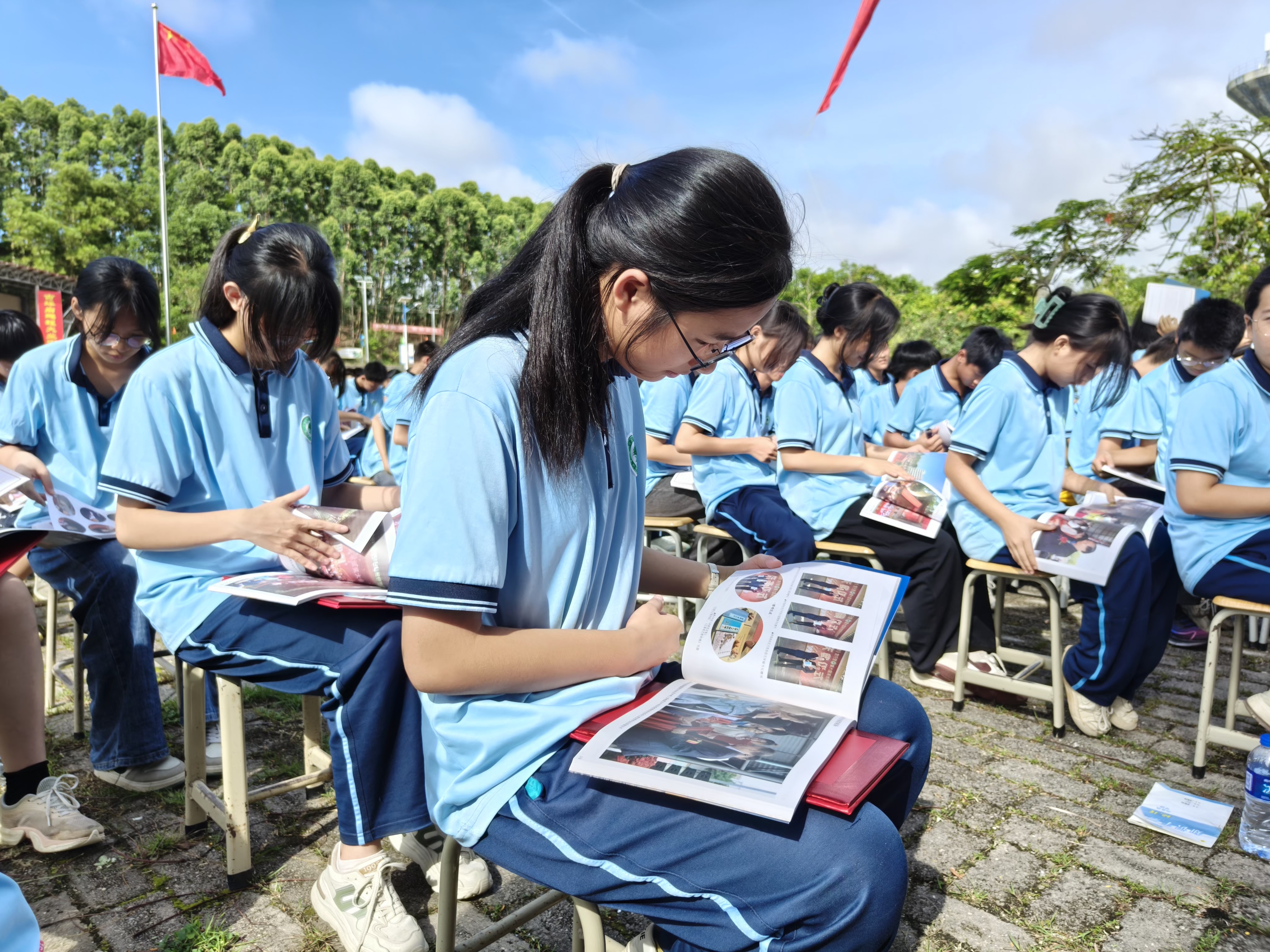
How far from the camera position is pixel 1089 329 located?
11.3ft

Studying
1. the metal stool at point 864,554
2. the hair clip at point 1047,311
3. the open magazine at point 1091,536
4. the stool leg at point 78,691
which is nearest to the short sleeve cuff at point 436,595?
the stool leg at point 78,691

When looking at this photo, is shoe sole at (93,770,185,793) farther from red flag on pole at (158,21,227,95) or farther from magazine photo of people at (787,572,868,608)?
red flag on pole at (158,21,227,95)

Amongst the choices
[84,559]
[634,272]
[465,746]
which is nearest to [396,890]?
[465,746]

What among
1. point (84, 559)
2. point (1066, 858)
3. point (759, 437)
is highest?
point (759, 437)

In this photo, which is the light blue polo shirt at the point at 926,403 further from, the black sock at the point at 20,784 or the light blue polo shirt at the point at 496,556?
the black sock at the point at 20,784

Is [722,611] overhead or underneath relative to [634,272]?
underneath

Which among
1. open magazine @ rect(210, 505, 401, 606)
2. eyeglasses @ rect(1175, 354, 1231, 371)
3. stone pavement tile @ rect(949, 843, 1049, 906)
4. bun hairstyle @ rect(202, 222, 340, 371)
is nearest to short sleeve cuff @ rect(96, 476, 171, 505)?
open magazine @ rect(210, 505, 401, 606)

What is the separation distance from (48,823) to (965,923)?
2425mm

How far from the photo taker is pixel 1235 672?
10.4ft

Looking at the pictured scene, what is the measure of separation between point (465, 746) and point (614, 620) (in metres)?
0.33

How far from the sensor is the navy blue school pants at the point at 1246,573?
9.52ft

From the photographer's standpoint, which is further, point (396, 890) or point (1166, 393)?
point (1166, 393)

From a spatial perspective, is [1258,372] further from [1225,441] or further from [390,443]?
[390,443]

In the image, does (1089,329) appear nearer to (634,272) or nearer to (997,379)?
(997,379)
